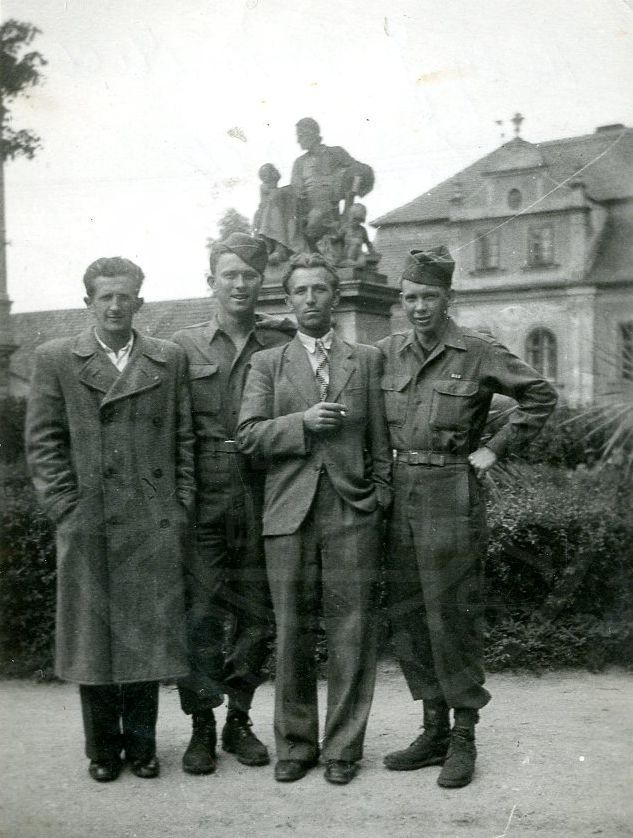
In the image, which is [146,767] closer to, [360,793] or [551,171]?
[360,793]

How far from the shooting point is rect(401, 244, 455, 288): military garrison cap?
379cm

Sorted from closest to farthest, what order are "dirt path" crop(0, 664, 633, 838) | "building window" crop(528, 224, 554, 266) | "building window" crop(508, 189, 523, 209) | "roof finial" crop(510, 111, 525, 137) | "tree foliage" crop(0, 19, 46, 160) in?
"dirt path" crop(0, 664, 633, 838) < "tree foliage" crop(0, 19, 46, 160) < "roof finial" crop(510, 111, 525, 137) < "building window" crop(508, 189, 523, 209) < "building window" crop(528, 224, 554, 266)

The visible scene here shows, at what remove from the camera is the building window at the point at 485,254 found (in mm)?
18266

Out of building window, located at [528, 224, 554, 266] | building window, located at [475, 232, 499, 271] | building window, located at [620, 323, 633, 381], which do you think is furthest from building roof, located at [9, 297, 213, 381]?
building window, located at [528, 224, 554, 266]

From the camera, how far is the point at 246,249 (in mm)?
4023

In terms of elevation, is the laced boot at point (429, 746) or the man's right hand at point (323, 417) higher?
the man's right hand at point (323, 417)

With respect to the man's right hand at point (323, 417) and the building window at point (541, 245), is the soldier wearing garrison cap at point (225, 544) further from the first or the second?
the building window at point (541, 245)

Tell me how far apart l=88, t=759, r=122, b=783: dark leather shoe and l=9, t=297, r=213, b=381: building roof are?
865 cm

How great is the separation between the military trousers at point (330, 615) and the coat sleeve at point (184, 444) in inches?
16.1

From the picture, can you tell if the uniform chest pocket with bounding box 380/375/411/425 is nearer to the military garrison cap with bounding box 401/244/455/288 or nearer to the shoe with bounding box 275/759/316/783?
the military garrison cap with bounding box 401/244/455/288

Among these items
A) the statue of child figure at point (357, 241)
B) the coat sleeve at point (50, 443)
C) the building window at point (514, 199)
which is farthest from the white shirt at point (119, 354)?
the building window at point (514, 199)

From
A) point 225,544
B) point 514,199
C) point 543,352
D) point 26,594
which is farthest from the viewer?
point 543,352

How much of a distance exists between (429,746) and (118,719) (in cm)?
130

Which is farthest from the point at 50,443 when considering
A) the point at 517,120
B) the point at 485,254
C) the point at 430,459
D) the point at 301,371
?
the point at 485,254
